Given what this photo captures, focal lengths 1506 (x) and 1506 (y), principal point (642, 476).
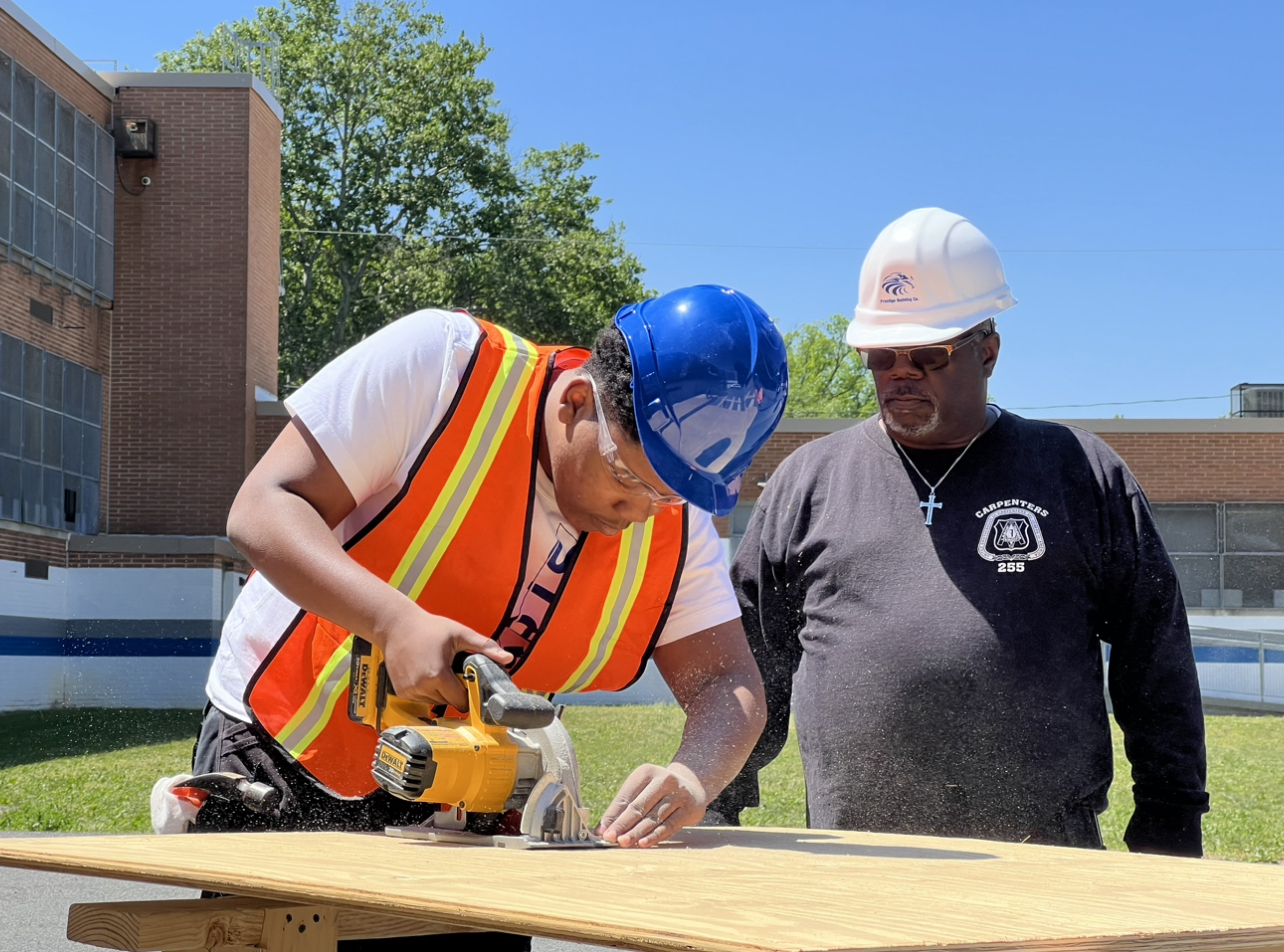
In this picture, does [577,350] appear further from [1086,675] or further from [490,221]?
[490,221]

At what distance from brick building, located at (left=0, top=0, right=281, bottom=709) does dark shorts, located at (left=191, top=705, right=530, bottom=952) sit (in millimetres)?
20061

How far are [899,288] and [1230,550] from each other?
26.0 m

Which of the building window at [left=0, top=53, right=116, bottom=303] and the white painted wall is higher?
the building window at [left=0, top=53, right=116, bottom=303]

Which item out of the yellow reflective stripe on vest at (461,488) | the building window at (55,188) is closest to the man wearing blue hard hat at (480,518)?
the yellow reflective stripe on vest at (461,488)

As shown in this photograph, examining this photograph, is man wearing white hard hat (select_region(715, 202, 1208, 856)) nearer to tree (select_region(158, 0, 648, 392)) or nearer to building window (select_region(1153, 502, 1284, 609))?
building window (select_region(1153, 502, 1284, 609))

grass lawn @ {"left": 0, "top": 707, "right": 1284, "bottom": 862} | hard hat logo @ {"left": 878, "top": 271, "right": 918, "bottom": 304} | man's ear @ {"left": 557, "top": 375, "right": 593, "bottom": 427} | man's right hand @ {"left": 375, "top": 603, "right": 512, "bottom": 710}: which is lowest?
grass lawn @ {"left": 0, "top": 707, "right": 1284, "bottom": 862}

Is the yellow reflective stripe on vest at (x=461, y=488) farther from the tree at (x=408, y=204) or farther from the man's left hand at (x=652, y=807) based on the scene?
the tree at (x=408, y=204)

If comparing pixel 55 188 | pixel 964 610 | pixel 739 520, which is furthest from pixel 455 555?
pixel 739 520

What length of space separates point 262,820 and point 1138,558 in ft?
6.18

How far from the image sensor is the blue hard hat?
223 centimetres

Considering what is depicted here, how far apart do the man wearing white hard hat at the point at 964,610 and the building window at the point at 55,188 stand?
19.9 metres

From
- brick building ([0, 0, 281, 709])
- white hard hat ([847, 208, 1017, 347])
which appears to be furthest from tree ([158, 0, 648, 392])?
white hard hat ([847, 208, 1017, 347])

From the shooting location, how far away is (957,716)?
312cm

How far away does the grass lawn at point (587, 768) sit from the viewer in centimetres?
1023
